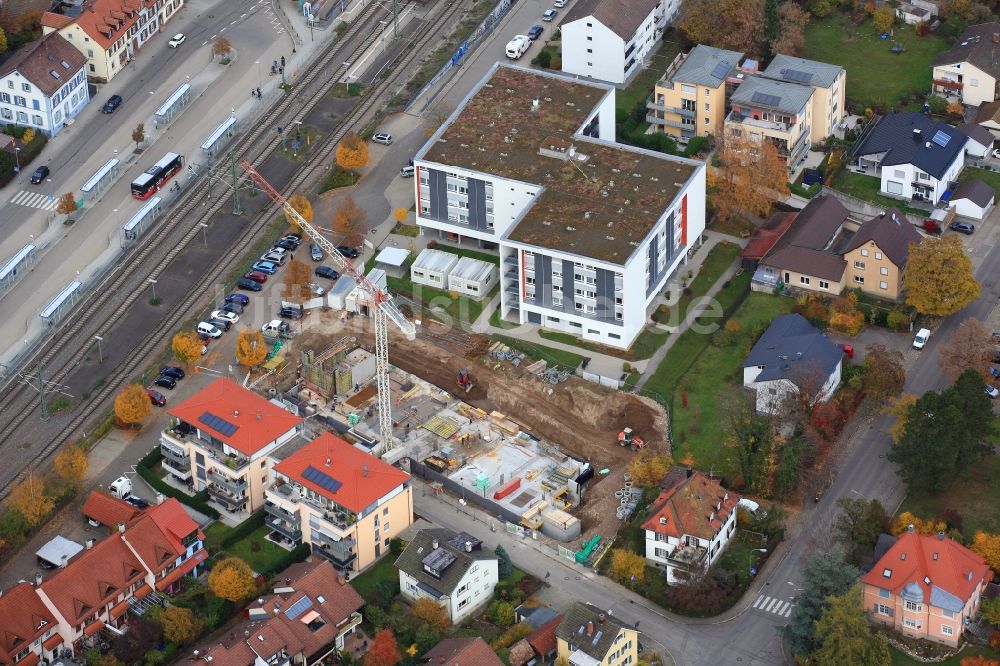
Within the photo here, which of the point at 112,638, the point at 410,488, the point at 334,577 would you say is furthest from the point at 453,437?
the point at 112,638

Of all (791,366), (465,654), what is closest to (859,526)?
(791,366)

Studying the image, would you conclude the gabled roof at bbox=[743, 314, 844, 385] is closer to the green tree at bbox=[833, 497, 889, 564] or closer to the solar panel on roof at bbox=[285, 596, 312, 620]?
the green tree at bbox=[833, 497, 889, 564]

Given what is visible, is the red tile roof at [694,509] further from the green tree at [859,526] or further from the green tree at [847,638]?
the green tree at [847,638]

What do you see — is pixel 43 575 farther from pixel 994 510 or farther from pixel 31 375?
pixel 994 510

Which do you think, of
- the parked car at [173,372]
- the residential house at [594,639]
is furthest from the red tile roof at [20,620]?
the residential house at [594,639]

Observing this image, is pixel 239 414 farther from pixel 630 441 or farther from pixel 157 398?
pixel 630 441

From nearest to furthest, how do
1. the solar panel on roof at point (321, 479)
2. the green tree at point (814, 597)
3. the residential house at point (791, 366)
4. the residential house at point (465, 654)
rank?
the residential house at point (465, 654) < the green tree at point (814, 597) < the solar panel on roof at point (321, 479) < the residential house at point (791, 366)

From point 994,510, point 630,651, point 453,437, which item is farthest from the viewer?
point 453,437
